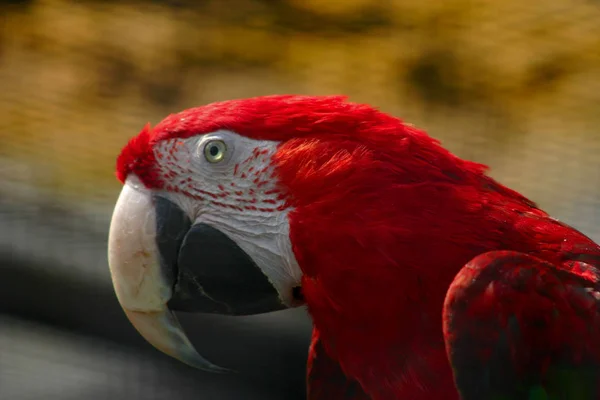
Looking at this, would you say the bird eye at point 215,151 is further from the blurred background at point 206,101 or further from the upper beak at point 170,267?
the blurred background at point 206,101

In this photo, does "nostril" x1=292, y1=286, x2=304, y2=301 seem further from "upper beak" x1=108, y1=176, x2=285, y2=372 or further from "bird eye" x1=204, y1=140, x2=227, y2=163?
"bird eye" x1=204, y1=140, x2=227, y2=163

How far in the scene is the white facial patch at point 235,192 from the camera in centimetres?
94

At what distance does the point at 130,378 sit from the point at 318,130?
1018 mm

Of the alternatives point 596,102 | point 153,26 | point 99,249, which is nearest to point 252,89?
point 153,26

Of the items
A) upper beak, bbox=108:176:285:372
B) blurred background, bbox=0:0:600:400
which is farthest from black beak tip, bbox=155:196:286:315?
blurred background, bbox=0:0:600:400

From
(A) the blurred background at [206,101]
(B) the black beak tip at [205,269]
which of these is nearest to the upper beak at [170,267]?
(B) the black beak tip at [205,269]

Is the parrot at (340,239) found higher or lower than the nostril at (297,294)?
higher

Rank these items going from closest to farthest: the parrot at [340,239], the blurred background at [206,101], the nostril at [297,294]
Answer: the parrot at [340,239] < the nostril at [297,294] < the blurred background at [206,101]

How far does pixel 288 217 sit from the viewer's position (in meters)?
0.93

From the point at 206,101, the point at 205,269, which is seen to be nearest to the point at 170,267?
the point at 205,269

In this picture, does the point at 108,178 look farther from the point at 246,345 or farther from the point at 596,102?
the point at 596,102

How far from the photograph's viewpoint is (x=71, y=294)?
5.41 ft

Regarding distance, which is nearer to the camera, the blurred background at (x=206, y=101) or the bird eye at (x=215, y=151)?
the bird eye at (x=215, y=151)

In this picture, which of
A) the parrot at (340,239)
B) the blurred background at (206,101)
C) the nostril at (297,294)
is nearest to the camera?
the parrot at (340,239)
